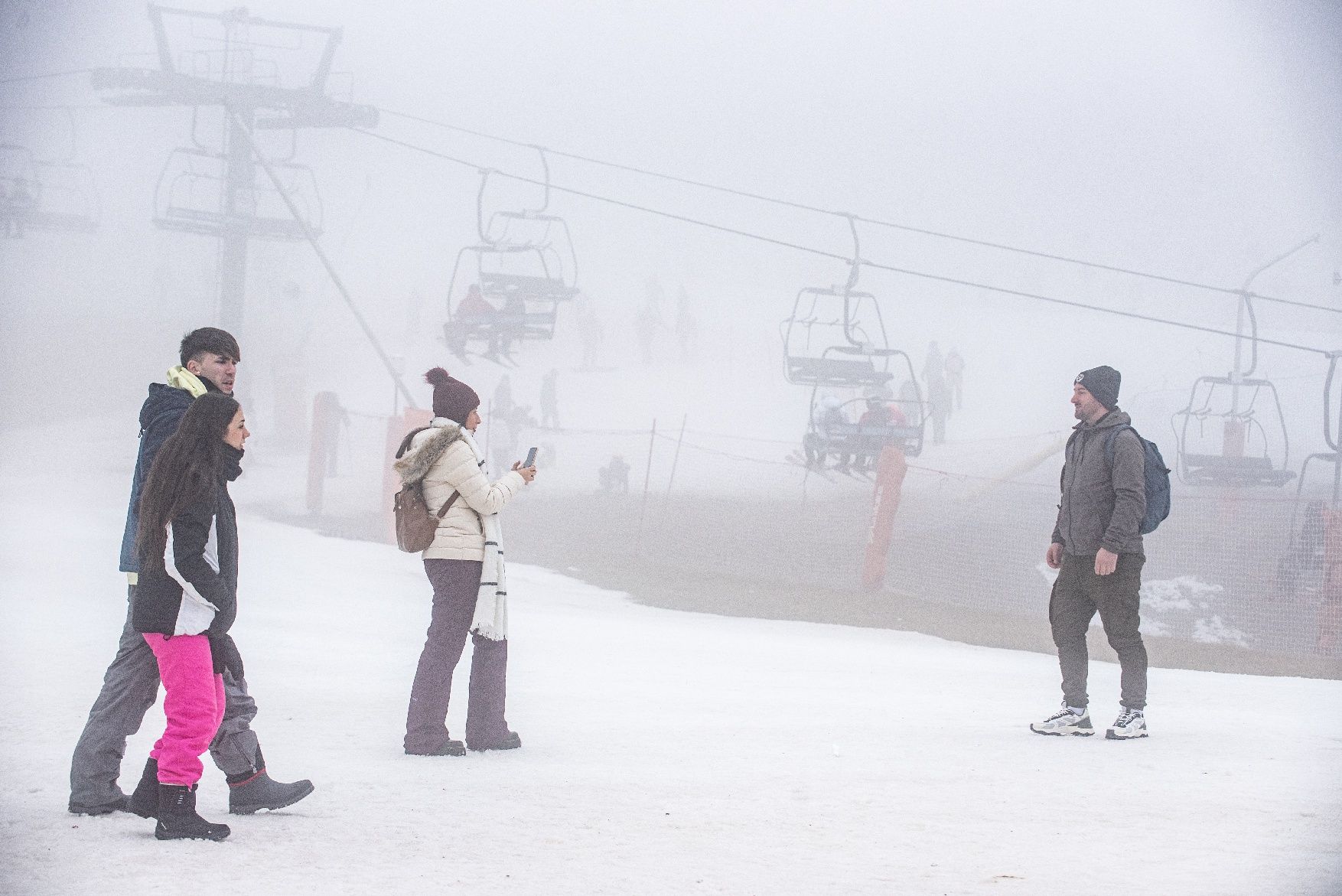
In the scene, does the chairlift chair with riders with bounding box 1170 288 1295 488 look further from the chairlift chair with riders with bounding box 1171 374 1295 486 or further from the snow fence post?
the snow fence post

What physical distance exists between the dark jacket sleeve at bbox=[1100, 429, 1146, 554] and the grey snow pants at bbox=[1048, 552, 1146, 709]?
0.11 meters

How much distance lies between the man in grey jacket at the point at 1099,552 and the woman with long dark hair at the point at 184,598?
10.8 feet

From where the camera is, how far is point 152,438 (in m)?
3.78

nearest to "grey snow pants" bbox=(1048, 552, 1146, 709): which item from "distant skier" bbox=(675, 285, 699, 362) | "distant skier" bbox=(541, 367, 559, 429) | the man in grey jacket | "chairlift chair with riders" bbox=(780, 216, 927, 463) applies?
the man in grey jacket

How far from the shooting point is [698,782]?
458 cm

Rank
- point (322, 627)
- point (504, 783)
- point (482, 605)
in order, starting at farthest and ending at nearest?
point (322, 627) < point (482, 605) < point (504, 783)

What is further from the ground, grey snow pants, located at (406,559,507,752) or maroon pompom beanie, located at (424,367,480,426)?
maroon pompom beanie, located at (424,367,480,426)

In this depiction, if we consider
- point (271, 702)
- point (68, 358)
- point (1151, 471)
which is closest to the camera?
point (1151, 471)

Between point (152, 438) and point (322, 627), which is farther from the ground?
point (152, 438)

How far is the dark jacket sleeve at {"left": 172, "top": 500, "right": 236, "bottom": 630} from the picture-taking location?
3.57 meters

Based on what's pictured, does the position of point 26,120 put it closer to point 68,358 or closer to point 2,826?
point 68,358

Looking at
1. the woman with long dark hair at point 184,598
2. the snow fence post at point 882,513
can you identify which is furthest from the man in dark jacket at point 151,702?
the snow fence post at point 882,513

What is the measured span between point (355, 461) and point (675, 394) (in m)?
16.2

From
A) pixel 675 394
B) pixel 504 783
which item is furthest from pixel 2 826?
pixel 675 394
